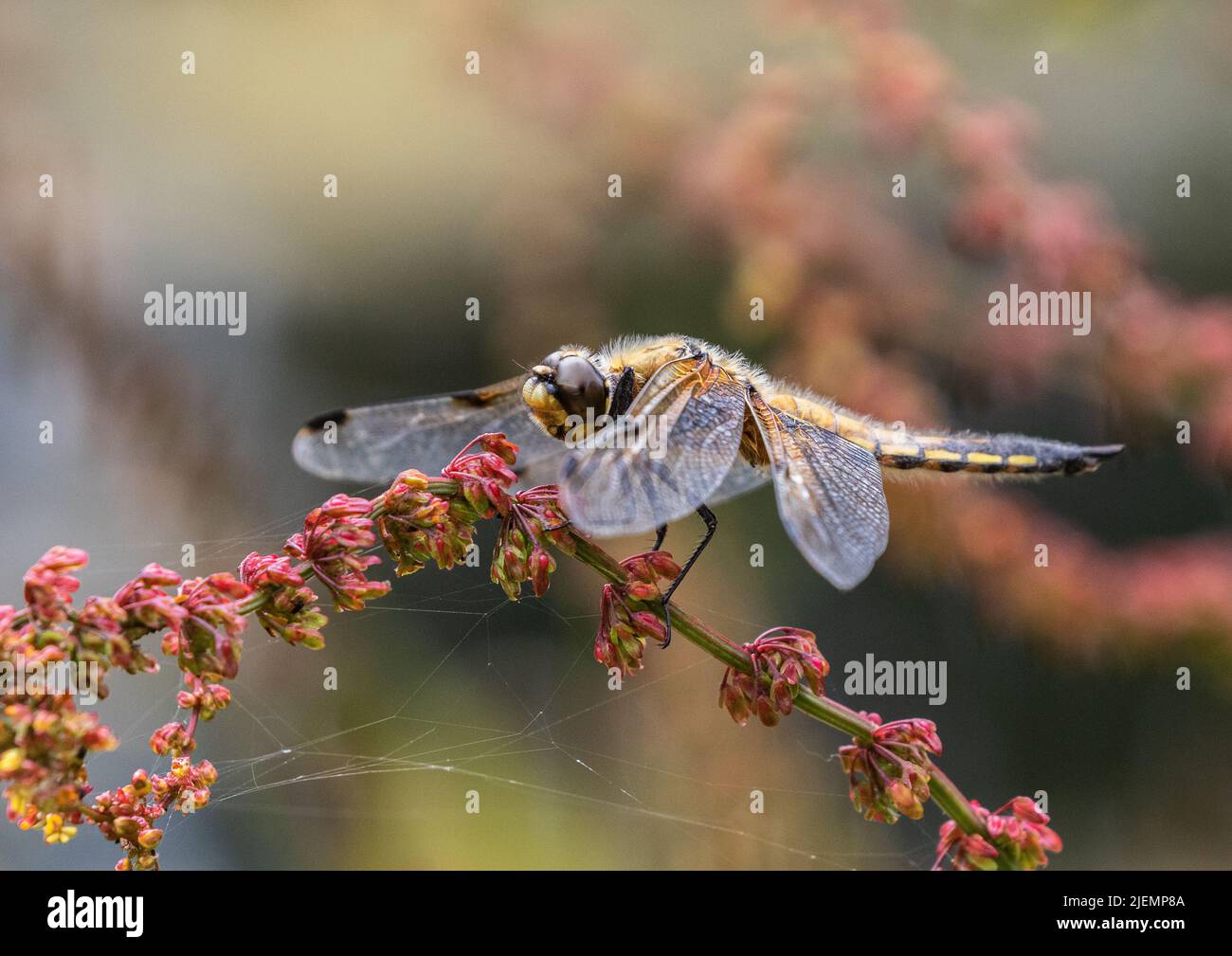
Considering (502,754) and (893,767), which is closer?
(893,767)

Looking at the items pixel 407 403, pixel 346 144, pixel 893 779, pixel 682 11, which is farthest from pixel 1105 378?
pixel 346 144

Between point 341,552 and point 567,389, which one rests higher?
Result: point 567,389

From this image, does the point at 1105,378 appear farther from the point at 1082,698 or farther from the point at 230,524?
the point at 230,524

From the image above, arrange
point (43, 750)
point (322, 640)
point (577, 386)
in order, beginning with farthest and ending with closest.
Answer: point (577, 386)
point (322, 640)
point (43, 750)

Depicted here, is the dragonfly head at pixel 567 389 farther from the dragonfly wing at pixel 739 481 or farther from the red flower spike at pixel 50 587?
the red flower spike at pixel 50 587

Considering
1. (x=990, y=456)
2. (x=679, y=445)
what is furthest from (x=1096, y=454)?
(x=679, y=445)

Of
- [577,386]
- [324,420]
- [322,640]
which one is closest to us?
[322,640]

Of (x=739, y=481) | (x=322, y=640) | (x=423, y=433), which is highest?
(x=423, y=433)

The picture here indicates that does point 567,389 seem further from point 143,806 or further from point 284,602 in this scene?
point 143,806
